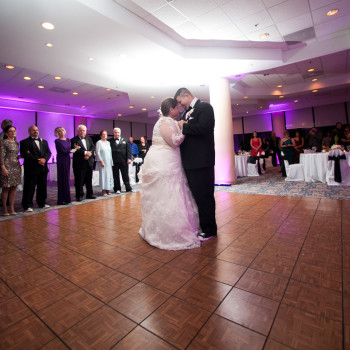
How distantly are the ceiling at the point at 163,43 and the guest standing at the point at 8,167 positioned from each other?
195 centimetres

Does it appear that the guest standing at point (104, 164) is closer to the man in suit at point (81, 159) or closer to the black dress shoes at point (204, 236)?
the man in suit at point (81, 159)

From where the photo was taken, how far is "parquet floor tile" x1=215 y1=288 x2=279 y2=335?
118 centimetres

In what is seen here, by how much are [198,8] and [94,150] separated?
3.68 m

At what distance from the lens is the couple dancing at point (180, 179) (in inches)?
87.2

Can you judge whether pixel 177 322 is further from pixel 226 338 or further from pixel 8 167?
pixel 8 167

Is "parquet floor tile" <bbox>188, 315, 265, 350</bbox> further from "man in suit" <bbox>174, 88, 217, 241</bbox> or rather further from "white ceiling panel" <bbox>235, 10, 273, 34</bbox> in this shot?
"white ceiling panel" <bbox>235, 10, 273, 34</bbox>

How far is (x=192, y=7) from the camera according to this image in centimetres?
398

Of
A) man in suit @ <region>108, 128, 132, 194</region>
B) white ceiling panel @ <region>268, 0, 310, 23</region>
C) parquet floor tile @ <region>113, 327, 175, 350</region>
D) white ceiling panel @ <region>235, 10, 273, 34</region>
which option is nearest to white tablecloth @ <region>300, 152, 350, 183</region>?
white ceiling panel @ <region>268, 0, 310, 23</region>

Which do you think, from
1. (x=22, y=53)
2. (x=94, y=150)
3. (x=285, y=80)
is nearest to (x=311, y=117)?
(x=285, y=80)

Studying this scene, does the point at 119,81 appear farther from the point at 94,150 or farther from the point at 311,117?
the point at 311,117

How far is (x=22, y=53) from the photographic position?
4844mm

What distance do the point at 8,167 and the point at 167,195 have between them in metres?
3.28

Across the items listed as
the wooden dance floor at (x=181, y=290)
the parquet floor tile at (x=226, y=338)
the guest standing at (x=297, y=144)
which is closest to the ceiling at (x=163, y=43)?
the guest standing at (x=297, y=144)

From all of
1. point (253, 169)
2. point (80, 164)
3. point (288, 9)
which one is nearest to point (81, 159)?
point (80, 164)
